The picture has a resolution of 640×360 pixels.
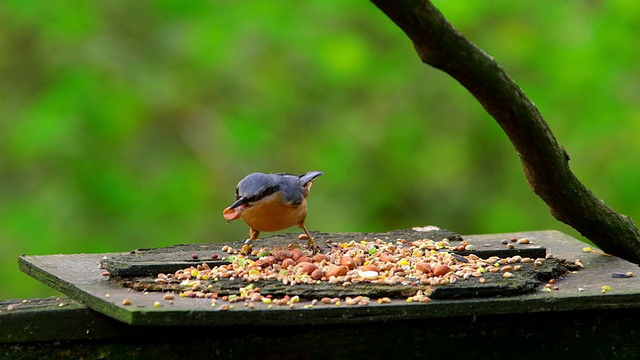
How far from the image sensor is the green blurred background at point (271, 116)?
254 inches

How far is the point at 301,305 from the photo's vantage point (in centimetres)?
277

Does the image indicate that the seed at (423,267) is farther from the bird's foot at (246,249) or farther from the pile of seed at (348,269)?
the bird's foot at (246,249)

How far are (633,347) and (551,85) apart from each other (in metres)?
3.74

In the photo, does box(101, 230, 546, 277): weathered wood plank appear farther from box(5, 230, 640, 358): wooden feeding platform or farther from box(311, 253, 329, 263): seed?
box(311, 253, 329, 263): seed

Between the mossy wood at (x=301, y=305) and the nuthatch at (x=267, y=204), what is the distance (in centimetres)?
55

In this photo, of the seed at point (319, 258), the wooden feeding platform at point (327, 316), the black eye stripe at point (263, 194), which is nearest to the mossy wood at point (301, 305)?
the wooden feeding platform at point (327, 316)

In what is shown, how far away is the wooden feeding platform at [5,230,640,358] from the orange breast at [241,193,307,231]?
288mm

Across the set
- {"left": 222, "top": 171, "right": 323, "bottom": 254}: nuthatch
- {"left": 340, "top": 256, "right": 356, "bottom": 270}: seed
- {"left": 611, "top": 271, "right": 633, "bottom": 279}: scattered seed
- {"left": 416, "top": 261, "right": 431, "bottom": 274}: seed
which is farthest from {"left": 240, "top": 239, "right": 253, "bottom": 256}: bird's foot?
{"left": 611, "top": 271, "right": 633, "bottom": 279}: scattered seed

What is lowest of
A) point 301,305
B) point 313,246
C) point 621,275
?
point 301,305

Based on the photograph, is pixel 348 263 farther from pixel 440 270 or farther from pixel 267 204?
pixel 267 204

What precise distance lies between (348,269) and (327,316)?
17.5 inches

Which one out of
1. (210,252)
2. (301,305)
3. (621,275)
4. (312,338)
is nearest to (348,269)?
(312,338)

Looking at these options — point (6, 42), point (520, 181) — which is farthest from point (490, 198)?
point (6, 42)

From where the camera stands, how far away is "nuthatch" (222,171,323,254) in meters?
3.45
